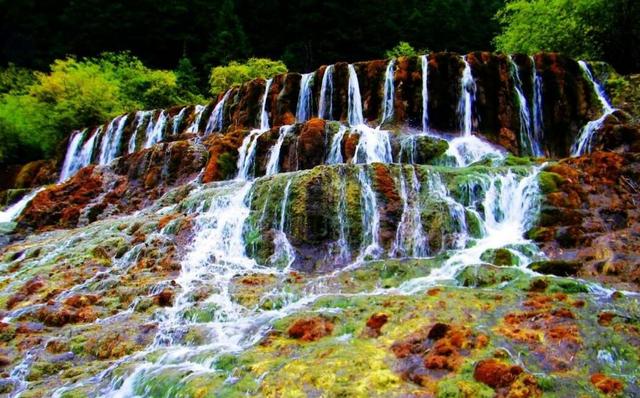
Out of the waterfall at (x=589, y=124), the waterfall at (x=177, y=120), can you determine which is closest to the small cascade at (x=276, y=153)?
the waterfall at (x=177, y=120)

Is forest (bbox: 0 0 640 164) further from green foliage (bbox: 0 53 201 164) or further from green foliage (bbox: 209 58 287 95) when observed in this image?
green foliage (bbox: 0 53 201 164)

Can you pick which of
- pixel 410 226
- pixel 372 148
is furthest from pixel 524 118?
pixel 410 226

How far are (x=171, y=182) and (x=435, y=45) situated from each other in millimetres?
29000

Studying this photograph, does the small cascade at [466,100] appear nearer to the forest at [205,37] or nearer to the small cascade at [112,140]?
the forest at [205,37]

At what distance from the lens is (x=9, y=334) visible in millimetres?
8172

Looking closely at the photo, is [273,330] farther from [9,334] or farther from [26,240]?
[26,240]

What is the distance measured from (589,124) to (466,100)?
Answer: 4.07 metres

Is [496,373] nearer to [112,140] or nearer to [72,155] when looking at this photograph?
[112,140]

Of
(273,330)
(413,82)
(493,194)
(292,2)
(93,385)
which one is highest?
(292,2)

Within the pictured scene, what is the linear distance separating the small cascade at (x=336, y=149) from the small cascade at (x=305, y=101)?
4924 millimetres

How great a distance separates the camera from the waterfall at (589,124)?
1591cm

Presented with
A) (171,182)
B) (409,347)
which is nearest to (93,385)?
(409,347)

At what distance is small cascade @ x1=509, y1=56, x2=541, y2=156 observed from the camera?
17.3 m

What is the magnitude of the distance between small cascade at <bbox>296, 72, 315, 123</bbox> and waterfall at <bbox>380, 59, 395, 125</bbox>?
3.22 metres
